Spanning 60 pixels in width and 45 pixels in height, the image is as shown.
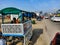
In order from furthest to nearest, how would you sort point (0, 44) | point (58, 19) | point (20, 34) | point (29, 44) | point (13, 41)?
point (58, 19)
point (13, 41)
point (29, 44)
point (20, 34)
point (0, 44)

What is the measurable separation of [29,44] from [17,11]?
113 inches

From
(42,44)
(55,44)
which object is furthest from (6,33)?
(55,44)

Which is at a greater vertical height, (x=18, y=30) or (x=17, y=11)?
(x=17, y=11)

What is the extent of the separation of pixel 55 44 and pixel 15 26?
495 cm

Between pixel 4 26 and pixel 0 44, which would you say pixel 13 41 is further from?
pixel 0 44

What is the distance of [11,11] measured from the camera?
592 inches

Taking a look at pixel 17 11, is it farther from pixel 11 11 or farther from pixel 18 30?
pixel 18 30

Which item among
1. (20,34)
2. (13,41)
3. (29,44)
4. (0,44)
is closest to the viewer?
(0,44)

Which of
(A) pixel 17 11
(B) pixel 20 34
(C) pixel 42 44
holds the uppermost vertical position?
(A) pixel 17 11

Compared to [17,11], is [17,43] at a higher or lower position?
lower

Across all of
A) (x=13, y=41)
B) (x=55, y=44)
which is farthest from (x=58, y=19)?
(x=55, y=44)

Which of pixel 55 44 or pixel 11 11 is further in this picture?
pixel 11 11

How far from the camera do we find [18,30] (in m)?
13.7

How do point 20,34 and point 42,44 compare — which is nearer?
point 20,34
